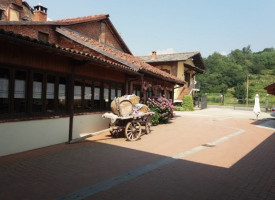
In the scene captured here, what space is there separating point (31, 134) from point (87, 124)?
2938 mm

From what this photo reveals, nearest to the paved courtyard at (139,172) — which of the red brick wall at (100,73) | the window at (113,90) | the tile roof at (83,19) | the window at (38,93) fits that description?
the window at (38,93)

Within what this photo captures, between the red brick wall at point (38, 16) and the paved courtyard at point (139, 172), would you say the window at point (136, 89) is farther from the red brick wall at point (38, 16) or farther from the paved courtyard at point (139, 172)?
the red brick wall at point (38, 16)

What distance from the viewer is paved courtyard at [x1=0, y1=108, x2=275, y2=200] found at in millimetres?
4480

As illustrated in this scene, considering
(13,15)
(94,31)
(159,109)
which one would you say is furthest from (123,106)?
(13,15)

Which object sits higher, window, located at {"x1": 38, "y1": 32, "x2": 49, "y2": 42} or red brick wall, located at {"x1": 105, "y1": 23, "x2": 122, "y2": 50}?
red brick wall, located at {"x1": 105, "y1": 23, "x2": 122, "y2": 50}

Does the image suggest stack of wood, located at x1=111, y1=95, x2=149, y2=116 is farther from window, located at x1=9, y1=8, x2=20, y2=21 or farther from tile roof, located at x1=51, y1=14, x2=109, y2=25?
window, located at x1=9, y1=8, x2=20, y2=21

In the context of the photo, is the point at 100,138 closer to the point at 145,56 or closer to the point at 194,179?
the point at 194,179

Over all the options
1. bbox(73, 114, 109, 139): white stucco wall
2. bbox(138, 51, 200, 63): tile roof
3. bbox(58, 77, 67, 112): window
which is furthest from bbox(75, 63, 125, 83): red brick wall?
Result: bbox(138, 51, 200, 63): tile roof

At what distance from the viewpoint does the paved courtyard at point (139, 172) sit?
448 centimetres

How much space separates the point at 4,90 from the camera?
668 centimetres

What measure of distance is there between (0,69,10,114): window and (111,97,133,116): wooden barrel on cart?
160 inches

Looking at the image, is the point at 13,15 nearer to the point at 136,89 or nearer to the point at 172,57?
the point at 136,89

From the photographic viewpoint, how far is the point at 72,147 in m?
7.97

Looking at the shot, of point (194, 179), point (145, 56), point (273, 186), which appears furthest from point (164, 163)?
point (145, 56)
